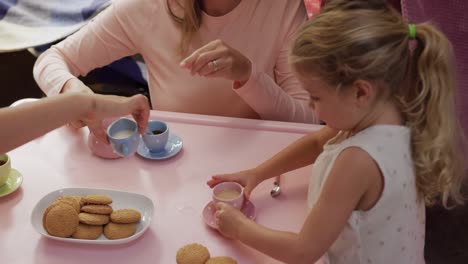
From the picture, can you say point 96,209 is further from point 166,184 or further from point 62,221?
point 166,184

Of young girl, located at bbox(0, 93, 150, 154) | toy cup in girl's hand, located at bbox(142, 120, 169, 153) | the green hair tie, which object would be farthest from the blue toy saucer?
the green hair tie

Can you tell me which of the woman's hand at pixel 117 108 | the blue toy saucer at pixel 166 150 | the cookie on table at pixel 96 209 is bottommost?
the blue toy saucer at pixel 166 150

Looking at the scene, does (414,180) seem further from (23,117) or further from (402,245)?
(23,117)

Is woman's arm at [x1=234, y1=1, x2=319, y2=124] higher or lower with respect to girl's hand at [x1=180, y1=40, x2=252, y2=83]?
lower

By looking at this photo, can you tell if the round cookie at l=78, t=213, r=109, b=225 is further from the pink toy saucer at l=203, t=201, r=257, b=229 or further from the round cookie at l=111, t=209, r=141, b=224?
the pink toy saucer at l=203, t=201, r=257, b=229

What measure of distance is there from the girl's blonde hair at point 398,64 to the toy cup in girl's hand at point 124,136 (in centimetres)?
43

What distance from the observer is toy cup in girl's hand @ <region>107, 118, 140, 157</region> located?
112 cm

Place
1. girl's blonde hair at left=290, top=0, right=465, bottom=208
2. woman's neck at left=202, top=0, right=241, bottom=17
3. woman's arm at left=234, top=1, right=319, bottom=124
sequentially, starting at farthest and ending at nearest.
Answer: woman's neck at left=202, top=0, right=241, bottom=17 < woman's arm at left=234, top=1, right=319, bottom=124 < girl's blonde hair at left=290, top=0, right=465, bottom=208

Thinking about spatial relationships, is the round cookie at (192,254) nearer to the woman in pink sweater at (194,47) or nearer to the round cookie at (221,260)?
the round cookie at (221,260)

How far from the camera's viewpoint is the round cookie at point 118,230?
987 millimetres

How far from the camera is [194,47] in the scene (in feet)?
4.75

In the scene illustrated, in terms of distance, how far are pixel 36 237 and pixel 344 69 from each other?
25.5 inches

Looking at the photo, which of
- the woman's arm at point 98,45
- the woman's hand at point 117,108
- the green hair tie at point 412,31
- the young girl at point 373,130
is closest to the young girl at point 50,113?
the woman's hand at point 117,108

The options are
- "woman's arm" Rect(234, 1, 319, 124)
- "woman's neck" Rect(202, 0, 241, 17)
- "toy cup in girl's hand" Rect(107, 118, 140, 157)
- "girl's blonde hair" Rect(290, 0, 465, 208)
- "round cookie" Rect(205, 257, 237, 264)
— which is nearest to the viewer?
"girl's blonde hair" Rect(290, 0, 465, 208)
